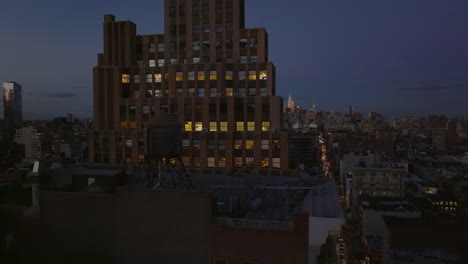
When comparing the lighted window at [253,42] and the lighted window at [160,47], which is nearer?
the lighted window at [253,42]

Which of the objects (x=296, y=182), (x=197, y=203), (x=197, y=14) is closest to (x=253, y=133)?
(x=296, y=182)

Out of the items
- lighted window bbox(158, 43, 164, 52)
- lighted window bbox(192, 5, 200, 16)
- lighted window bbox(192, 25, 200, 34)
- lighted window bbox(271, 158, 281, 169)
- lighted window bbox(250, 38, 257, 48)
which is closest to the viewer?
lighted window bbox(271, 158, 281, 169)

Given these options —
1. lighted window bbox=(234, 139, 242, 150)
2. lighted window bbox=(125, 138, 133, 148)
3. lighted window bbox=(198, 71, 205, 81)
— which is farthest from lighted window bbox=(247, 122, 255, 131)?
lighted window bbox=(125, 138, 133, 148)

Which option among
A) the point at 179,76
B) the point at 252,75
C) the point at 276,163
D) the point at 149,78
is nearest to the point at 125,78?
the point at 149,78

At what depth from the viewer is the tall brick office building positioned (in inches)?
1994

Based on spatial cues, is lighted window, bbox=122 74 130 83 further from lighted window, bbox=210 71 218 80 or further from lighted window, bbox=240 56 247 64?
lighted window, bbox=240 56 247 64

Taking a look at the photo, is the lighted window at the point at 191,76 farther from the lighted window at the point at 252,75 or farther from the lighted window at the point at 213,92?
the lighted window at the point at 252,75

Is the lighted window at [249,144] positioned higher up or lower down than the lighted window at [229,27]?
lower down

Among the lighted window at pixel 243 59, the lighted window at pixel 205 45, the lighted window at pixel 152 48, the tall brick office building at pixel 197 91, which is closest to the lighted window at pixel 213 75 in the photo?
the tall brick office building at pixel 197 91

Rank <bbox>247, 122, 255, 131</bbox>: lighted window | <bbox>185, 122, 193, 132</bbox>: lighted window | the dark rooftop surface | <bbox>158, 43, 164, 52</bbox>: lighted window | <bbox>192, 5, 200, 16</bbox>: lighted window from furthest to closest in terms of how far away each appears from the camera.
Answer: <bbox>158, 43, 164, 52</bbox>: lighted window → <bbox>192, 5, 200, 16</bbox>: lighted window → <bbox>185, 122, 193, 132</bbox>: lighted window → <bbox>247, 122, 255, 131</bbox>: lighted window → the dark rooftop surface

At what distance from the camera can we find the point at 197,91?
184 ft

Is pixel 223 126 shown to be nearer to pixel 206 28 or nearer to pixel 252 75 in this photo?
pixel 252 75

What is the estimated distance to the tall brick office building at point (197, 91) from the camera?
166ft

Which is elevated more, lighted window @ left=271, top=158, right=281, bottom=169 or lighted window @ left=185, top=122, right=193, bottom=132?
lighted window @ left=185, top=122, right=193, bottom=132
